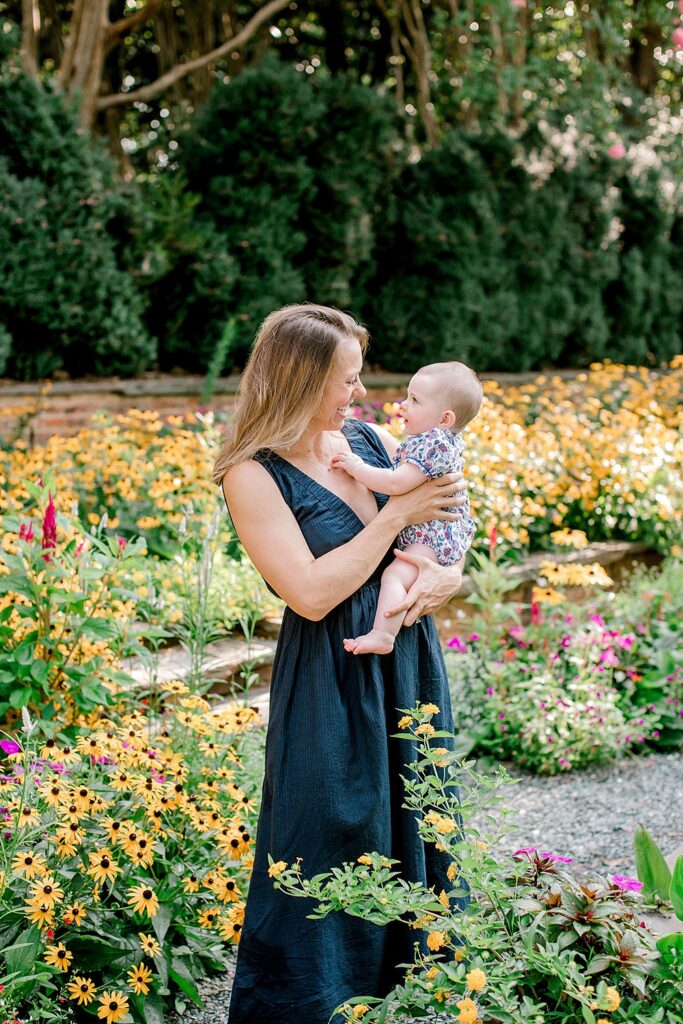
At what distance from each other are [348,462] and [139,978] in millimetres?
1206

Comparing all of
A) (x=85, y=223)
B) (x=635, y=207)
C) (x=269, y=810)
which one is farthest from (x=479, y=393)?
(x=635, y=207)

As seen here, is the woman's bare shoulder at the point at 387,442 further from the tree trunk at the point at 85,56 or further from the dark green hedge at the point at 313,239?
the tree trunk at the point at 85,56

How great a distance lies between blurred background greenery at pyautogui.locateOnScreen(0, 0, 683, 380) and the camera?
6.16m

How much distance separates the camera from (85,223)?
6.12 m

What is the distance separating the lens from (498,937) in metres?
1.75

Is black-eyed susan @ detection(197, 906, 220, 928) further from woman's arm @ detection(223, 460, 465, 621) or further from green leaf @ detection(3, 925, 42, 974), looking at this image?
woman's arm @ detection(223, 460, 465, 621)

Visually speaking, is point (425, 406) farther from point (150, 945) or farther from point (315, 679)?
point (150, 945)

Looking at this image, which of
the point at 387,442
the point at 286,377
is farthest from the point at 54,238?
the point at 286,377

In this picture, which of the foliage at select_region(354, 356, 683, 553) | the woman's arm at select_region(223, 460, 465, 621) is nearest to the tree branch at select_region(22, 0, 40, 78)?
the foliage at select_region(354, 356, 683, 553)

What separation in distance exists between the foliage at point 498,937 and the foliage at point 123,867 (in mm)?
474

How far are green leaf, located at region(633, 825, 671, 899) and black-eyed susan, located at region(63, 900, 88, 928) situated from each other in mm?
1158

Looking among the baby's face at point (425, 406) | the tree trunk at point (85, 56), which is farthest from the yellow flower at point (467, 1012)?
the tree trunk at point (85, 56)

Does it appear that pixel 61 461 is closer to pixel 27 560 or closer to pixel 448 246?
pixel 27 560

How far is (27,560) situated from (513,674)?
2.17 metres
